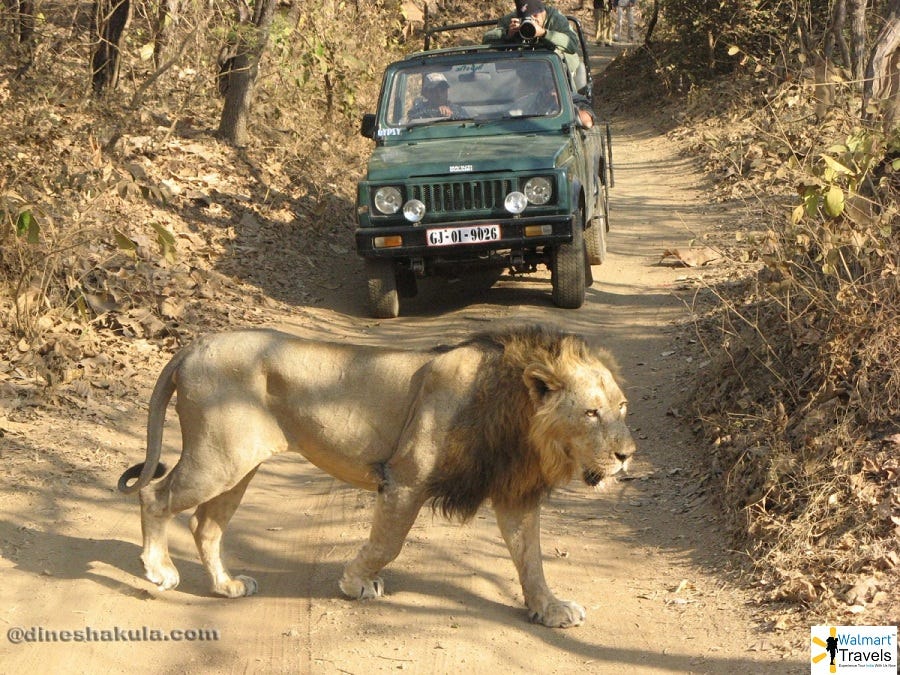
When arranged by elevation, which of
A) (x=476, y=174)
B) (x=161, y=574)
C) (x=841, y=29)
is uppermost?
(x=841, y=29)

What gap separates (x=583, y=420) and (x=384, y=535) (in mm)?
942

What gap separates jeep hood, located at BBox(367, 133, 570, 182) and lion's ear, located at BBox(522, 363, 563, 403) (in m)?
4.44

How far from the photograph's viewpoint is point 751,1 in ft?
60.2

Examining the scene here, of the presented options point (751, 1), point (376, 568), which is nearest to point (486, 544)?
point (376, 568)

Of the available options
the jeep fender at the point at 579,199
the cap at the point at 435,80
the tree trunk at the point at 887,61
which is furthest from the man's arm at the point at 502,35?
the tree trunk at the point at 887,61

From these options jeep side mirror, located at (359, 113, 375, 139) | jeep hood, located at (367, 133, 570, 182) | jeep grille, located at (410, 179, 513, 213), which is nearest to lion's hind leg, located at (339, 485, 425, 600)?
jeep grille, located at (410, 179, 513, 213)

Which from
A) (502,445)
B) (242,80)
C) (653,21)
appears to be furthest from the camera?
(653,21)

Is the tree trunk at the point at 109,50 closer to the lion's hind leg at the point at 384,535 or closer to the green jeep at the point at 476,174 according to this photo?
the green jeep at the point at 476,174

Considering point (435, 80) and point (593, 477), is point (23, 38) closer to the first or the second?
point (435, 80)

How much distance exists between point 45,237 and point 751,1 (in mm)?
14144

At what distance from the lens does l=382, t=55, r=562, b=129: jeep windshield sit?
30.5ft

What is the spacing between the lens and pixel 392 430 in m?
4.37

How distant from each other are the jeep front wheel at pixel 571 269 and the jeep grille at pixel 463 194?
61cm

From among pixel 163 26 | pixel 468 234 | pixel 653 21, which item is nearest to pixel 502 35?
pixel 468 234
